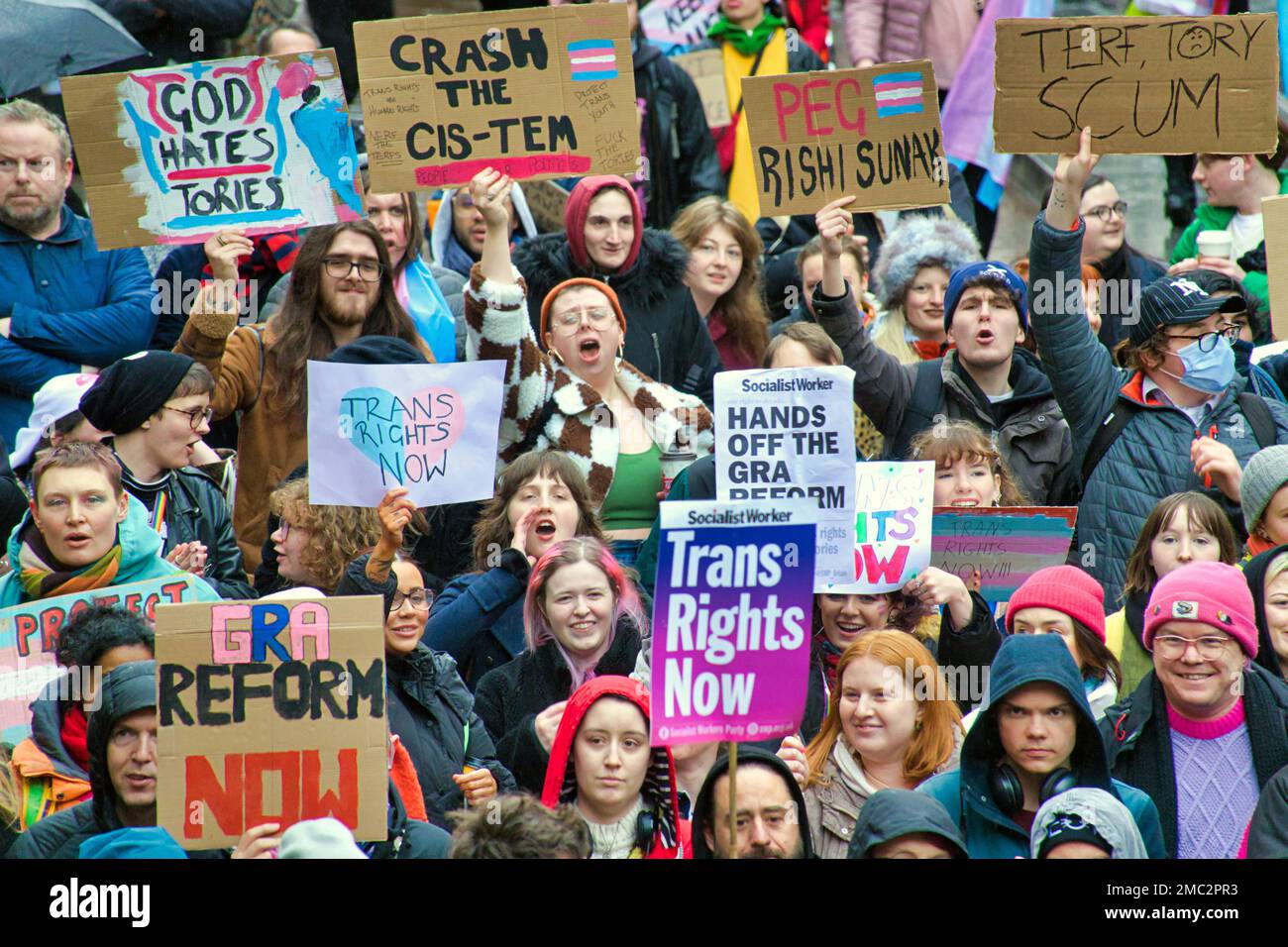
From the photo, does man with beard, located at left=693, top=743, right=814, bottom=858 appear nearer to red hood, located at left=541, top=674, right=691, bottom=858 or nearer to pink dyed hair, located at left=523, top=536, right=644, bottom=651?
red hood, located at left=541, top=674, right=691, bottom=858

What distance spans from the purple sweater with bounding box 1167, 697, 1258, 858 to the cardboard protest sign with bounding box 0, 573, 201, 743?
3123mm

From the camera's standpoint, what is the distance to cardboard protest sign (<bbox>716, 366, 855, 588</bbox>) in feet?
22.8

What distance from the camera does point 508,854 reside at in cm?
509

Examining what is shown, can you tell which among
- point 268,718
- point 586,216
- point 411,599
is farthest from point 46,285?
point 268,718

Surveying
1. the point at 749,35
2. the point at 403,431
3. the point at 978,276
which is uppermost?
the point at 749,35

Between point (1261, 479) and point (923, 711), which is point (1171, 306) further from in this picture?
point (923, 711)

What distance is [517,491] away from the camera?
7289mm

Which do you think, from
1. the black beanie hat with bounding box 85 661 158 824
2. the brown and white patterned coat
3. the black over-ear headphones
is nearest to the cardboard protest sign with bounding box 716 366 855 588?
the brown and white patterned coat

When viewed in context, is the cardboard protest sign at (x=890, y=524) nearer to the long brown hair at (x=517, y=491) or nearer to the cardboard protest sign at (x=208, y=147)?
the long brown hair at (x=517, y=491)

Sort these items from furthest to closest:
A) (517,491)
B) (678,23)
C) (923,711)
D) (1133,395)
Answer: (678,23)
(1133,395)
(517,491)
(923,711)

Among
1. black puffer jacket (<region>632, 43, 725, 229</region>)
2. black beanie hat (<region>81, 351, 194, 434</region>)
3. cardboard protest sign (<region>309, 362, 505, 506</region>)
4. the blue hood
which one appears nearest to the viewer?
the blue hood

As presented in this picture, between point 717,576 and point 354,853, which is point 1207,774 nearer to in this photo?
point 717,576

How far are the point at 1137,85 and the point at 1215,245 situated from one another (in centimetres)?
201
